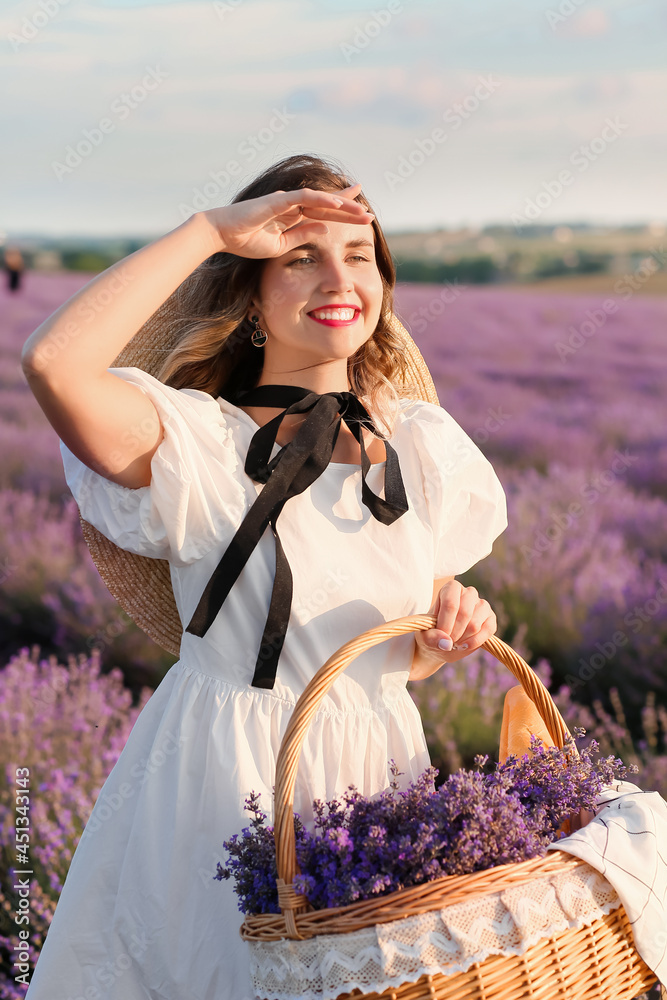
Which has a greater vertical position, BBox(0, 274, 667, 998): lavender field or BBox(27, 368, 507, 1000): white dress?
BBox(0, 274, 667, 998): lavender field

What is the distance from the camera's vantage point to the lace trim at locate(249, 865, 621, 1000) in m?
1.07

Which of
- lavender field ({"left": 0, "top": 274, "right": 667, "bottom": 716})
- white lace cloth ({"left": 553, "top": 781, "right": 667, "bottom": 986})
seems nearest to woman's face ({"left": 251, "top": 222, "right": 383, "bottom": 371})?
white lace cloth ({"left": 553, "top": 781, "right": 667, "bottom": 986})

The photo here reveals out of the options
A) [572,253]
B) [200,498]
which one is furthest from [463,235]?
[200,498]

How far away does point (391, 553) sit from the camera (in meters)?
1.59

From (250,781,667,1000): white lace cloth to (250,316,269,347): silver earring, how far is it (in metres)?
1.06

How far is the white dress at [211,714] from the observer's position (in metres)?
1.41

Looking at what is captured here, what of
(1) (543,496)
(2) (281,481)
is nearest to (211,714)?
(2) (281,481)

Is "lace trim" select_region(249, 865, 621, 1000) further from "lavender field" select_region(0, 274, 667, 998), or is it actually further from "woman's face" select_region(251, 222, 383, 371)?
"lavender field" select_region(0, 274, 667, 998)

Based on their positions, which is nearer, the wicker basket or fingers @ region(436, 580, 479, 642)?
the wicker basket

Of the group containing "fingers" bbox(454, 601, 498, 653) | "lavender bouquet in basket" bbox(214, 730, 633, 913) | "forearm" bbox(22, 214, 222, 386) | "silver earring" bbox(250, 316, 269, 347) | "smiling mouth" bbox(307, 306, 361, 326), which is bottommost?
"lavender bouquet in basket" bbox(214, 730, 633, 913)

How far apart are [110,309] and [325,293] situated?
1.44 ft

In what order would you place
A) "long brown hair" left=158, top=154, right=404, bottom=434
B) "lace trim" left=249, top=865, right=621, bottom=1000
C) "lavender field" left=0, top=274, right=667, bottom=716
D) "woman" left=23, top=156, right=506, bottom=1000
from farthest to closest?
"lavender field" left=0, top=274, right=667, bottom=716
"long brown hair" left=158, top=154, right=404, bottom=434
"woman" left=23, top=156, right=506, bottom=1000
"lace trim" left=249, top=865, right=621, bottom=1000

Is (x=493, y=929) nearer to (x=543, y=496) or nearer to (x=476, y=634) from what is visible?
(x=476, y=634)

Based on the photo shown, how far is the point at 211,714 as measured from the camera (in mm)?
1479
